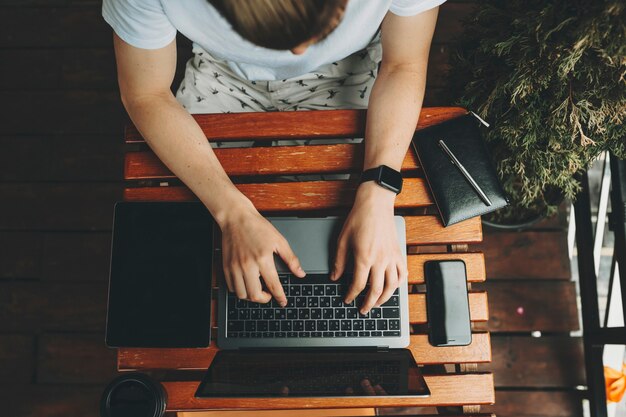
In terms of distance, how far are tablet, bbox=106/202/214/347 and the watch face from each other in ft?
1.28

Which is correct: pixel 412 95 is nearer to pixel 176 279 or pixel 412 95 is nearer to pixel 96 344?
pixel 176 279

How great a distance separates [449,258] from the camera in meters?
1.11

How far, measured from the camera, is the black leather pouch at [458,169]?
3.61 ft

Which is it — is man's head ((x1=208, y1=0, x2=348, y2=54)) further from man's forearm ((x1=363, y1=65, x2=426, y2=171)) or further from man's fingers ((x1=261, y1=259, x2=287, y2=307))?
man's fingers ((x1=261, y1=259, x2=287, y2=307))

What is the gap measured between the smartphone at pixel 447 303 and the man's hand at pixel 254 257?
0.30 m

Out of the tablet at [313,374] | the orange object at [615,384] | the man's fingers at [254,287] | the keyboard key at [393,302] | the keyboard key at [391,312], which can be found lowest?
the orange object at [615,384]

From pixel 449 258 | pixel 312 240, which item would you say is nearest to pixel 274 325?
pixel 312 240

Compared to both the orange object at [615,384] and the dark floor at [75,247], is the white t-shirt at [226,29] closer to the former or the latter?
the dark floor at [75,247]

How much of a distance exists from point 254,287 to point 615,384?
4.66 ft

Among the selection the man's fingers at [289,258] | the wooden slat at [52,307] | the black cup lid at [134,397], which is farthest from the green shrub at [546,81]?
the wooden slat at [52,307]

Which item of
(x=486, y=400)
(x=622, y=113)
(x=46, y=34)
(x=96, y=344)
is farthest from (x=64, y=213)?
(x=622, y=113)

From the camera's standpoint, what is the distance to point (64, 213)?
189cm

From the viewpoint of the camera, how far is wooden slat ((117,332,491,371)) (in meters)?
1.07

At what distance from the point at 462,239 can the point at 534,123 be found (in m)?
0.31
